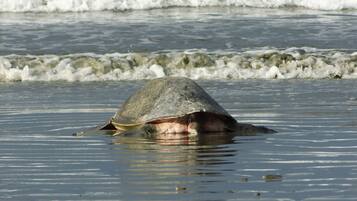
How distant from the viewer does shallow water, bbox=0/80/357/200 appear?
6250mm

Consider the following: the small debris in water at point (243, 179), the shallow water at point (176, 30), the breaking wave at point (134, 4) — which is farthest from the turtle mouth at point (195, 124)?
the breaking wave at point (134, 4)

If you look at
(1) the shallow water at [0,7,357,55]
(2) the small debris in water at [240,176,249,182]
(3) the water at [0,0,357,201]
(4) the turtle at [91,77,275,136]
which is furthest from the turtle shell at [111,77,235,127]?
(1) the shallow water at [0,7,357,55]

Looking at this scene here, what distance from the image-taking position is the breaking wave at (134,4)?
22803 mm

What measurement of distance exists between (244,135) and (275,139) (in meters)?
0.35

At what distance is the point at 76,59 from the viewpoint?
1576cm

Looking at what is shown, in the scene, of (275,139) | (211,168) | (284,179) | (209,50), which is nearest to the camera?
(284,179)

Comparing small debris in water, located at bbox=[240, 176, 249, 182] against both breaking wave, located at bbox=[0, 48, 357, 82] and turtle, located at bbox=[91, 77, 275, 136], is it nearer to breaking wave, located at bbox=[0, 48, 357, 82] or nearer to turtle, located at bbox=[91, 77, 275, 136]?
turtle, located at bbox=[91, 77, 275, 136]

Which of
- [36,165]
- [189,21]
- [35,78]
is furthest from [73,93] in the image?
[189,21]

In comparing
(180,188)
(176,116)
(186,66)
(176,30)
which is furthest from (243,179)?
(176,30)

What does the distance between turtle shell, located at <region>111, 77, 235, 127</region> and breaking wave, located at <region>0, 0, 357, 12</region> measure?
43.8 ft

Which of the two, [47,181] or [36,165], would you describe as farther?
[36,165]

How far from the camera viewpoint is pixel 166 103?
362 inches

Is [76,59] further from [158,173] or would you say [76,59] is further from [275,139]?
[158,173]

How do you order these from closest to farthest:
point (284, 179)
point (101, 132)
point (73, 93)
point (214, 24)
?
1. point (284, 179)
2. point (101, 132)
3. point (73, 93)
4. point (214, 24)
